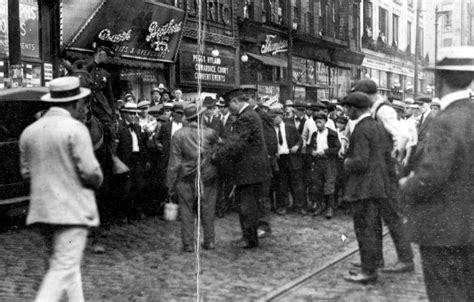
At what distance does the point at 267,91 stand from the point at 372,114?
1549 cm

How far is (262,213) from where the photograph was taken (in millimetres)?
8828

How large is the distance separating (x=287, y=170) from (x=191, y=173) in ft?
12.2

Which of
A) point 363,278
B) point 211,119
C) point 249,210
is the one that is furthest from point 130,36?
point 363,278

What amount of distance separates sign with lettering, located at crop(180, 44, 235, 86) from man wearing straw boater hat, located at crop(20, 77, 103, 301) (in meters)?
14.2

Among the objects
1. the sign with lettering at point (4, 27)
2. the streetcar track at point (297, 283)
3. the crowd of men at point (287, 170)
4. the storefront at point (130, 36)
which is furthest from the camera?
the storefront at point (130, 36)

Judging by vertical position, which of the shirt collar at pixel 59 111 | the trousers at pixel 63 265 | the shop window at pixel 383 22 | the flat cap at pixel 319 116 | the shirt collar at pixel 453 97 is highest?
the shop window at pixel 383 22

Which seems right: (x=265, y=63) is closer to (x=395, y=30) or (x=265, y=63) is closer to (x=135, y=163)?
(x=395, y=30)

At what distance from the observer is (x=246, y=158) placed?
26.2 feet

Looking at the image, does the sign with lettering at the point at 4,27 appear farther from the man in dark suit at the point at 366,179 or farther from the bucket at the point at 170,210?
the man in dark suit at the point at 366,179

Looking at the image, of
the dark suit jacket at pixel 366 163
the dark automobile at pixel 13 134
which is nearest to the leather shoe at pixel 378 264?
the dark suit jacket at pixel 366 163

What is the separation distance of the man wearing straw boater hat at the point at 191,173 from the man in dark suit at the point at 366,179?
2.04 metres

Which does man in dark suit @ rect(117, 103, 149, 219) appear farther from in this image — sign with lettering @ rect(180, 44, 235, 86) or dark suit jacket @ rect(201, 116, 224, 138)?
sign with lettering @ rect(180, 44, 235, 86)

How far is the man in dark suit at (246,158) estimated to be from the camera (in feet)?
25.8

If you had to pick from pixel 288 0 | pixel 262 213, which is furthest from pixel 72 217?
pixel 288 0
